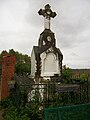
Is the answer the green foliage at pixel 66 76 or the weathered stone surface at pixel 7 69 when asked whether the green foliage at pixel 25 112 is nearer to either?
the weathered stone surface at pixel 7 69

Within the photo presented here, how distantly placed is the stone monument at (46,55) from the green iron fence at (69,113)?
852 centimetres

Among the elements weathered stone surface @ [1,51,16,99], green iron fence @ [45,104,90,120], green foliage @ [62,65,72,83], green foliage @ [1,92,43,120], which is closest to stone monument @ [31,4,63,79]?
green foliage @ [62,65,72,83]

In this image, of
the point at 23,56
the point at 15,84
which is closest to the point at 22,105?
the point at 15,84

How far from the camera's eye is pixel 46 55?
15.1 metres

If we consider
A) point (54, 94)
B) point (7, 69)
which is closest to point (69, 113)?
point (54, 94)

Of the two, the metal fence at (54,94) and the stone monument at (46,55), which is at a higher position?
the stone monument at (46,55)

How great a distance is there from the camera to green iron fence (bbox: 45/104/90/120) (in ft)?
19.2

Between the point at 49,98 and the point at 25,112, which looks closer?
the point at 25,112

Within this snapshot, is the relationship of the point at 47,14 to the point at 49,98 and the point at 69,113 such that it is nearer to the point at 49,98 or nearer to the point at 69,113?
the point at 49,98

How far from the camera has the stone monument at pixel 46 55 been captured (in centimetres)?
1505

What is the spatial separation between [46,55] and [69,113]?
9072 millimetres

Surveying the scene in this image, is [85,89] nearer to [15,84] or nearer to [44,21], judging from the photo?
[15,84]

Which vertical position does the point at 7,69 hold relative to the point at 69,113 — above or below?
above

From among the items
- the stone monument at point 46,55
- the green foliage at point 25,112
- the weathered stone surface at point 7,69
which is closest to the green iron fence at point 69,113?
the green foliage at point 25,112
